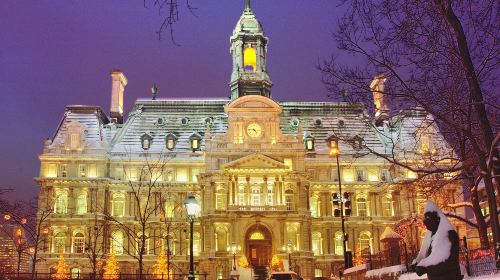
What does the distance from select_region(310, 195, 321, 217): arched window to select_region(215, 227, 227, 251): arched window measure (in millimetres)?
12707

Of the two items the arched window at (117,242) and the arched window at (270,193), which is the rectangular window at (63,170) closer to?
the arched window at (117,242)

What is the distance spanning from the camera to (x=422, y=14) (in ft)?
51.2

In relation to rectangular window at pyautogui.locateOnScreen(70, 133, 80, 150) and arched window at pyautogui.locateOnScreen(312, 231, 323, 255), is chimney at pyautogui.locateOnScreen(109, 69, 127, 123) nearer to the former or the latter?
rectangular window at pyautogui.locateOnScreen(70, 133, 80, 150)

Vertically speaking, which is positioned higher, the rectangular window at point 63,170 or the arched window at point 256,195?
the rectangular window at point 63,170

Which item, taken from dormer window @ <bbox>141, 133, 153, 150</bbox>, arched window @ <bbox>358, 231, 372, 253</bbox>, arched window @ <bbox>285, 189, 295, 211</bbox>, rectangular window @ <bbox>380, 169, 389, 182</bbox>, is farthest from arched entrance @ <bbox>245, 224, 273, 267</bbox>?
dormer window @ <bbox>141, 133, 153, 150</bbox>

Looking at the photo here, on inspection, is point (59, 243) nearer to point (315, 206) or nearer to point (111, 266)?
point (111, 266)

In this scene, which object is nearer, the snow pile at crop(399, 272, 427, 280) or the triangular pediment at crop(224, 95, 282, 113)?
the snow pile at crop(399, 272, 427, 280)

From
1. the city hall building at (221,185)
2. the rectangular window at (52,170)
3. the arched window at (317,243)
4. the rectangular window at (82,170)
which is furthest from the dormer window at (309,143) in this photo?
the rectangular window at (52,170)

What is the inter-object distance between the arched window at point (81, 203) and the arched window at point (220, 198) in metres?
16.5

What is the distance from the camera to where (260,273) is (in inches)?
2244

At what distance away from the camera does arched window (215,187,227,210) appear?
65125mm

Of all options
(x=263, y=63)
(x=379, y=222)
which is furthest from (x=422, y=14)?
(x=263, y=63)

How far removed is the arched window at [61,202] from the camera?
6812 centimetres

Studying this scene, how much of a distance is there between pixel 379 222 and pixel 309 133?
14.6m
